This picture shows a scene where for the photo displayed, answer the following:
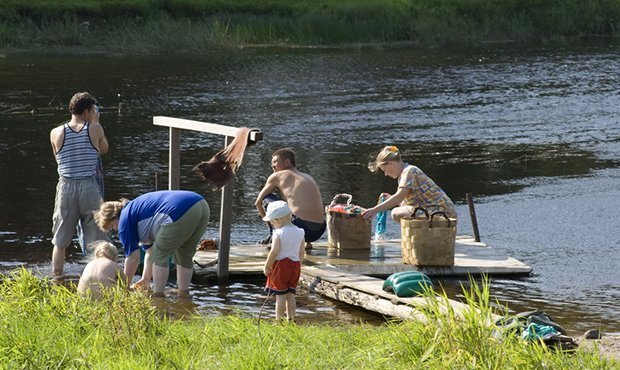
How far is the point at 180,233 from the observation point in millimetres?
10430

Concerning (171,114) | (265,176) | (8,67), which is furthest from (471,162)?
(8,67)

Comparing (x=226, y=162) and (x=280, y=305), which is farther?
(x=226, y=162)

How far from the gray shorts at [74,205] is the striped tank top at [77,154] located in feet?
0.26

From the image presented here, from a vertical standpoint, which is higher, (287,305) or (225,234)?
(225,234)

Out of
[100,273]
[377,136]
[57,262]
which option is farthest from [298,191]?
[377,136]

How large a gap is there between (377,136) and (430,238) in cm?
1152

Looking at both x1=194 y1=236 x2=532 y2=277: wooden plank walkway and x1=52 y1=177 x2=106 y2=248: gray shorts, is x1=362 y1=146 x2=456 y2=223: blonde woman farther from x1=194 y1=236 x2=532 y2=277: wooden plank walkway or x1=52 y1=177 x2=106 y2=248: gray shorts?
x1=52 y1=177 x2=106 y2=248: gray shorts

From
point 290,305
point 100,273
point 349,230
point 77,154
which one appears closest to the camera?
point 100,273

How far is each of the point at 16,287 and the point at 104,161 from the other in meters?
11.3

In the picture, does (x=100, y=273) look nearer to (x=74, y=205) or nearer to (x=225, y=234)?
(x=74, y=205)

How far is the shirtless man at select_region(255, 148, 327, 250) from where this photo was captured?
11781 millimetres

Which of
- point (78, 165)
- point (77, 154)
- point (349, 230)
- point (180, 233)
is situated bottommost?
point (349, 230)

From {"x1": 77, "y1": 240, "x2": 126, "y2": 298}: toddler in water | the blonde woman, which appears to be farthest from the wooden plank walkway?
{"x1": 77, "y1": 240, "x2": 126, "y2": 298}: toddler in water

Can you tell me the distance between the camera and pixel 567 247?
1369cm
